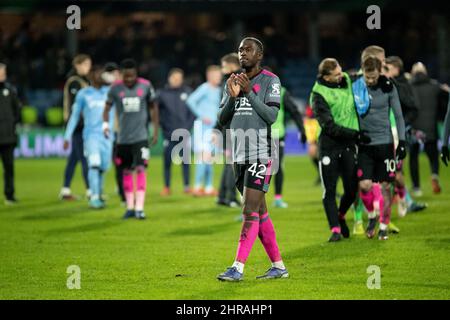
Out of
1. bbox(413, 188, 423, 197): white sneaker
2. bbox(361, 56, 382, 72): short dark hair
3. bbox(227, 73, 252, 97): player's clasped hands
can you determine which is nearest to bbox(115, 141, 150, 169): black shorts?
bbox(361, 56, 382, 72): short dark hair

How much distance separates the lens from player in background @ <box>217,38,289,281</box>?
995 cm

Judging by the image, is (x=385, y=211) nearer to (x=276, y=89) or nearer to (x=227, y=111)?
(x=276, y=89)

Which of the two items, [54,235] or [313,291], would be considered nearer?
[313,291]

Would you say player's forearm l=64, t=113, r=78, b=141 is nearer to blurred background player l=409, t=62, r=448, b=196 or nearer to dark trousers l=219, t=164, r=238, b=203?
dark trousers l=219, t=164, r=238, b=203

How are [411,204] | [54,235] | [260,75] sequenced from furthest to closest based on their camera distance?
[411,204]
[54,235]
[260,75]

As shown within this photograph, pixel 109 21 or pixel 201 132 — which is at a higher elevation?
pixel 109 21

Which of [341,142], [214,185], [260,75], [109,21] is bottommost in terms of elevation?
[214,185]

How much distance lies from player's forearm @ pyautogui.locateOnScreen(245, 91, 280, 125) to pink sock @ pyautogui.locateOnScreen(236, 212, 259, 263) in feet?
3.15

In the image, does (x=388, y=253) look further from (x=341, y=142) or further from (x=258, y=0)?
Answer: (x=258, y=0)

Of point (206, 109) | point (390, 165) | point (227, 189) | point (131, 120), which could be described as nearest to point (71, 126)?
point (131, 120)

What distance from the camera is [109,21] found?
40.4 m

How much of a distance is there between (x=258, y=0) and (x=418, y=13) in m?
7.66
